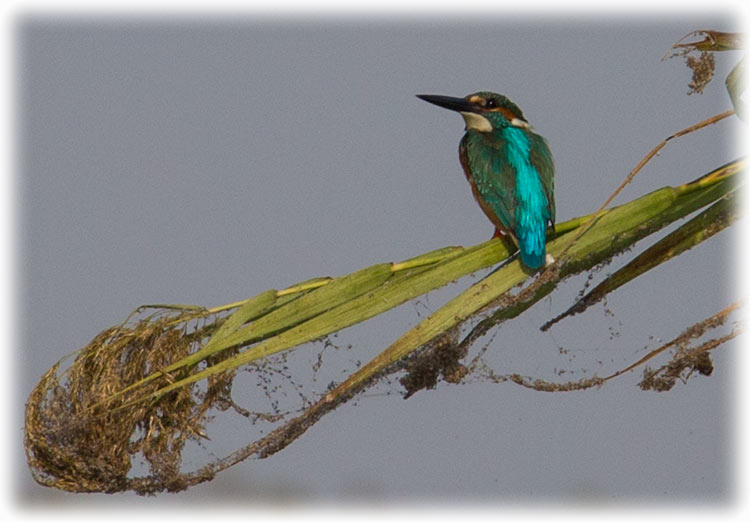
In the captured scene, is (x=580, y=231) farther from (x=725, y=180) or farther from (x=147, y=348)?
(x=147, y=348)

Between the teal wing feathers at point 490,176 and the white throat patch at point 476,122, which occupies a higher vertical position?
the white throat patch at point 476,122

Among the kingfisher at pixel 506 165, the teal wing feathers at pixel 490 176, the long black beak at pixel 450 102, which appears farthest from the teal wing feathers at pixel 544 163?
the long black beak at pixel 450 102

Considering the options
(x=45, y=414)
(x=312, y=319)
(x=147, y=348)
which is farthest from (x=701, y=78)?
(x=45, y=414)

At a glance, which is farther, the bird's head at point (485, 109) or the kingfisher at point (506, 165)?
the bird's head at point (485, 109)

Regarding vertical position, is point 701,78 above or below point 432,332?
above

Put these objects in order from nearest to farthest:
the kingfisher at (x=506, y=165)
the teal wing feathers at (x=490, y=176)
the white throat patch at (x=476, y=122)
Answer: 1. the kingfisher at (x=506, y=165)
2. the teal wing feathers at (x=490, y=176)
3. the white throat patch at (x=476, y=122)

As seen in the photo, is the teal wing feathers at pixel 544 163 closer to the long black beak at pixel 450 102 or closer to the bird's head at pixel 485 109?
the bird's head at pixel 485 109

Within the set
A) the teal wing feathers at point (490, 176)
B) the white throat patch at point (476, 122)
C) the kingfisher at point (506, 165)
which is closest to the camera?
the kingfisher at point (506, 165)

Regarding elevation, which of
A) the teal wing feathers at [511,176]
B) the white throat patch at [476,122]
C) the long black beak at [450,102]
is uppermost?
the long black beak at [450,102]
